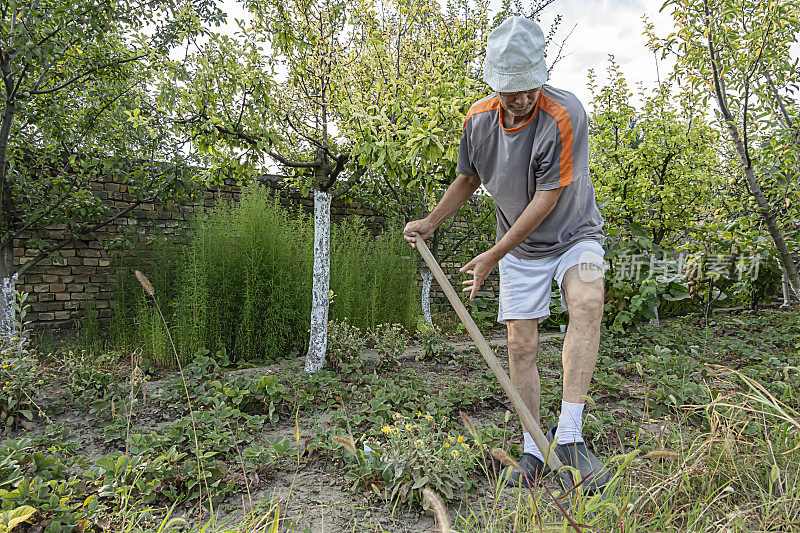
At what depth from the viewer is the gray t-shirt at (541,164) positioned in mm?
1819

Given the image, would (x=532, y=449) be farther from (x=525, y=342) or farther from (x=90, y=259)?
(x=90, y=259)

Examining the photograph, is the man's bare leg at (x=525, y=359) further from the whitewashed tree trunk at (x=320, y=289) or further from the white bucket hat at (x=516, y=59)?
the whitewashed tree trunk at (x=320, y=289)

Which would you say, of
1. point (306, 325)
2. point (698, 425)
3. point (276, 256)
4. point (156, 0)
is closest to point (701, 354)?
point (698, 425)

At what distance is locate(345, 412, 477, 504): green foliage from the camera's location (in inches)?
68.5

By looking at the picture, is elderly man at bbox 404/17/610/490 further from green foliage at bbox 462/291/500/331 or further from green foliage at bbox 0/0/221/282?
green foliage at bbox 462/291/500/331

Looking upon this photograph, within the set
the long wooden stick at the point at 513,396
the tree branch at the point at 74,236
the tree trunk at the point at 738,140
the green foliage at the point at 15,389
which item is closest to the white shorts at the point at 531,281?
the long wooden stick at the point at 513,396

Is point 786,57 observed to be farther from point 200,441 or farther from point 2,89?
point 2,89

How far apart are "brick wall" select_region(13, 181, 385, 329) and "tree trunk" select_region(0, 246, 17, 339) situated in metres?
0.34

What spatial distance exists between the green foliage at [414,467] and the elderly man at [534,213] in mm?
242

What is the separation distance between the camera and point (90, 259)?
5094 millimetres

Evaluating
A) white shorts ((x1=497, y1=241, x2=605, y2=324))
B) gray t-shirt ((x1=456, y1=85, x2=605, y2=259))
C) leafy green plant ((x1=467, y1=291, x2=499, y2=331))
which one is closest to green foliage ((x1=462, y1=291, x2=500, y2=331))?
leafy green plant ((x1=467, y1=291, x2=499, y2=331))

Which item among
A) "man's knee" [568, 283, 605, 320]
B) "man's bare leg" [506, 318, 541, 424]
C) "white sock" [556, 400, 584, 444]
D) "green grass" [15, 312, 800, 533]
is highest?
"man's knee" [568, 283, 605, 320]

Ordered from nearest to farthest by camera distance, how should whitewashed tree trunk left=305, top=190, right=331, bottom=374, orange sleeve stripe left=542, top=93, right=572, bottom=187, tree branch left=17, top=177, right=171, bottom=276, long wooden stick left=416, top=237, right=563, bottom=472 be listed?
long wooden stick left=416, top=237, right=563, bottom=472 → orange sleeve stripe left=542, top=93, right=572, bottom=187 → whitewashed tree trunk left=305, top=190, right=331, bottom=374 → tree branch left=17, top=177, right=171, bottom=276

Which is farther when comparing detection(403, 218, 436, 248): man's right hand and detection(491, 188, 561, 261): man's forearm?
detection(403, 218, 436, 248): man's right hand
